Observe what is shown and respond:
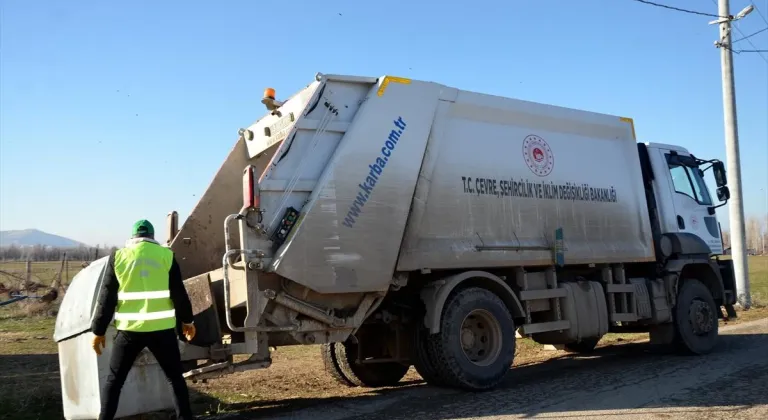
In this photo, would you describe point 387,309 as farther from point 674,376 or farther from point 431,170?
point 674,376

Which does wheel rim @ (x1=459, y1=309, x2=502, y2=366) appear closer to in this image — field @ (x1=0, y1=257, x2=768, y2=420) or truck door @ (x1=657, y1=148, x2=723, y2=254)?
field @ (x1=0, y1=257, x2=768, y2=420)

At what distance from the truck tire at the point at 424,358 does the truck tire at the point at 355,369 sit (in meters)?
0.90

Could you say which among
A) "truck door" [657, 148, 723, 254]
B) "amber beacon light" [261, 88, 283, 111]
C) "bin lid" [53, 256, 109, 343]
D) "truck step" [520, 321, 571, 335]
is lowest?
"truck step" [520, 321, 571, 335]

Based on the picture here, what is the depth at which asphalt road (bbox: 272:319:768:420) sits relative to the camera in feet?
17.7

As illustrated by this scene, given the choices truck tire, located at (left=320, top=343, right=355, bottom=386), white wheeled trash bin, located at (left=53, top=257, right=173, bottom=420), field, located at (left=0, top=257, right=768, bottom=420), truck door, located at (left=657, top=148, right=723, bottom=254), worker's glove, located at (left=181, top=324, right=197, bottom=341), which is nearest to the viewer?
white wheeled trash bin, located at (left=53, top=257, right=173, bottom=420)

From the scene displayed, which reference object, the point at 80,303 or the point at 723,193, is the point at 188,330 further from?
the point at 723,193

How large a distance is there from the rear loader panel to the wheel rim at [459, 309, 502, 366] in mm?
1225

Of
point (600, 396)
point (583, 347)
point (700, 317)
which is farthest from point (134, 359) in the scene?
point (700, 317)

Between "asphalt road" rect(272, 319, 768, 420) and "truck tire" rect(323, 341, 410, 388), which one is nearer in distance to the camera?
"asphalt road" rect(272, 319, 768, 420)

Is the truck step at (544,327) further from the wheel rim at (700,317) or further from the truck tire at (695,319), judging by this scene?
the wheel rim at (700,317)

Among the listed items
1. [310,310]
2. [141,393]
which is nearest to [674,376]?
[310,310]

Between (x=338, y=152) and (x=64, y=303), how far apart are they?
8.78 ft

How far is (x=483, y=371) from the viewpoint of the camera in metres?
6.38

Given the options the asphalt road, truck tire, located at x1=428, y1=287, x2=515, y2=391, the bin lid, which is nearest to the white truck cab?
the asphalt road
